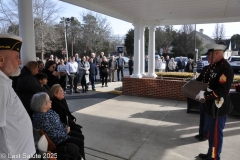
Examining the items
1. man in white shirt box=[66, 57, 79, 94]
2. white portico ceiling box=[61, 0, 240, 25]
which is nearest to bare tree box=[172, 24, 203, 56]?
white portico ceiling box=[61, 0, 240, 25]

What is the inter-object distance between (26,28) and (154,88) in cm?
499

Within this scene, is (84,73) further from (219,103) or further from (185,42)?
(185,42)

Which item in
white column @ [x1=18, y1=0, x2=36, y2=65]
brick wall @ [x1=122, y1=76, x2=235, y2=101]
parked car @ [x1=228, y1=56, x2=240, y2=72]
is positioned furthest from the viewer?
parked car @ [x1=228, y1=56, x2=240, y2=72]

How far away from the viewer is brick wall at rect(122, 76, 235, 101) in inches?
273

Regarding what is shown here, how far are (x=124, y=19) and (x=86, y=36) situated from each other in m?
26.0

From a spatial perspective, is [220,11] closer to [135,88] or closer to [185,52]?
[135,88]

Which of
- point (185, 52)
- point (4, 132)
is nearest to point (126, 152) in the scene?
point (4, 132)

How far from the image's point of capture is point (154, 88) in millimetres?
7316

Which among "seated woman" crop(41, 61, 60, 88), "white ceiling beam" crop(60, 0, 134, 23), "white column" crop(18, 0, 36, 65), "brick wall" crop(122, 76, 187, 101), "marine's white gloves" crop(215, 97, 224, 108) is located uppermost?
"white ceiling beam" crop(60, 0, 134, 23)

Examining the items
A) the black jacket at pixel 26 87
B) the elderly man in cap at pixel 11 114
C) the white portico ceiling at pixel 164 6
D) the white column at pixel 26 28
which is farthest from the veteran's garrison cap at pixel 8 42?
the white portico ceiling at pixel 164 6

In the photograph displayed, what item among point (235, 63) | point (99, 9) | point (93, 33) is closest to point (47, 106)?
point (99, 9)

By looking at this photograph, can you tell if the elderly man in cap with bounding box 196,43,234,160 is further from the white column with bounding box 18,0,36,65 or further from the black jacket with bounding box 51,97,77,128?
the white column with bounding box 18,0,36,65

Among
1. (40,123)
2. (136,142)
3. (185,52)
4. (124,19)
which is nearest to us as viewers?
(40,123)

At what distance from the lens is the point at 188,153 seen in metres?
3.35
